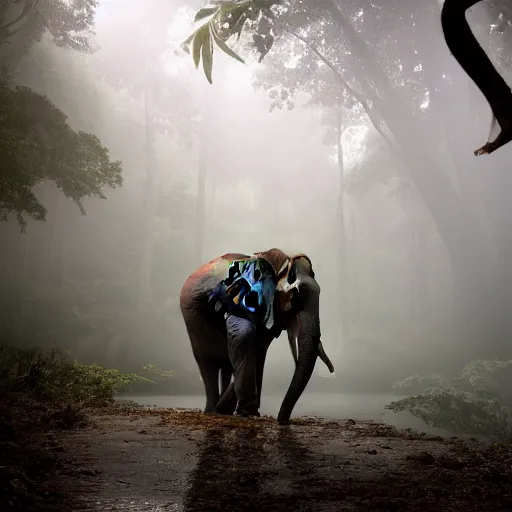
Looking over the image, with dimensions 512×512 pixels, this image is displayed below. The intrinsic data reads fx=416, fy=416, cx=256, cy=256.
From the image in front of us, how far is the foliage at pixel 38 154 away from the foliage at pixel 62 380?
10.0 feet

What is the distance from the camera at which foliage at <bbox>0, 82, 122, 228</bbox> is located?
25.3 ft

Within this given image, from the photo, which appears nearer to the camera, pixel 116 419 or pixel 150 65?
pixel 116 419

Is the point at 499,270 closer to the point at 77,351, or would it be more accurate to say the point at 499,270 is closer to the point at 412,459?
the point at 77,351

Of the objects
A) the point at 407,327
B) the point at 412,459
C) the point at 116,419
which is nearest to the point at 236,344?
the point at 116,419

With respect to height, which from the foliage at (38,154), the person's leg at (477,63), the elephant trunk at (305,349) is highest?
the foliage at (38,154)

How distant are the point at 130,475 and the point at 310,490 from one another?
35.0 inches

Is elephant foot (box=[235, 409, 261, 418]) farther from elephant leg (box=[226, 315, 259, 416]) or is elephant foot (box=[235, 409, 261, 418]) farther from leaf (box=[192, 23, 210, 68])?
leaf (box=[192, 23, 210, 68])

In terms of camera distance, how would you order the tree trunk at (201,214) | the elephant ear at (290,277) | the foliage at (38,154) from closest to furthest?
the elephant ear at (290,277) → the foliage at (38,154) → the tree trunk at (201,214)

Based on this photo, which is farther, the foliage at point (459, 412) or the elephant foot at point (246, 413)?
the foliage at point (459, 412)

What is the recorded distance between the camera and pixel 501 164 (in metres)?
25.3

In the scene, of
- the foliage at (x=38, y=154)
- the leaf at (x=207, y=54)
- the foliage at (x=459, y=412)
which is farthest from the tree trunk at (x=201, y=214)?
the leaf at (x=207, y=54)

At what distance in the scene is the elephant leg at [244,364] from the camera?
4.72 meters

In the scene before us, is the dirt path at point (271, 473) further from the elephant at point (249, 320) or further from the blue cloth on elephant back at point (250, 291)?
the blue cloth on elephant back at point (250, 291)

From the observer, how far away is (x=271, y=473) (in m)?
2.15
